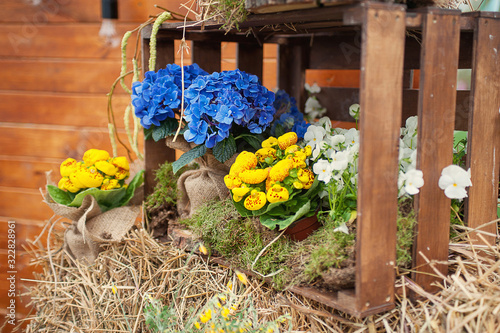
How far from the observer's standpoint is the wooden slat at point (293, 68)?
2.00m

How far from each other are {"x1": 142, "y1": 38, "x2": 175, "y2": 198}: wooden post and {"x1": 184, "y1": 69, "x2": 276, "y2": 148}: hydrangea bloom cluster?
26cm

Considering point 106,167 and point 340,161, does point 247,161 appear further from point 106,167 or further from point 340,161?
point 106,167

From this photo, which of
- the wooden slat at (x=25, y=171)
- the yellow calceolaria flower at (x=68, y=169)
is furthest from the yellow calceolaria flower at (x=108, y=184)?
the wooden slat at (x=25, y=171)

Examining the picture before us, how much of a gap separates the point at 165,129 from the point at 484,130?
2.87ft

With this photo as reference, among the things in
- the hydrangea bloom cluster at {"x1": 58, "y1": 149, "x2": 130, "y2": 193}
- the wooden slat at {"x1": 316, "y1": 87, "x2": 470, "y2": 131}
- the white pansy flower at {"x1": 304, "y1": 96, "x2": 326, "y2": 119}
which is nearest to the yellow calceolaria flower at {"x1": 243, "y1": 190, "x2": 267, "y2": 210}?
the hydrangea bloom cluster at {"x1": 58, "y1": 149, "x2": 130, "y2": 193}

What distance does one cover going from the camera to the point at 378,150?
0.99 metres

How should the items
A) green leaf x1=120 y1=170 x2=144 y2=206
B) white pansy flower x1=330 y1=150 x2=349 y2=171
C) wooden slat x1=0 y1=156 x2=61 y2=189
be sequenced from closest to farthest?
white pansy flower x1=330 y1=150 x2=349 y2=171 → green leaf x1=120 y1=170 x2=144 y2=206 → wooden slat x1=0 y1=156 x2=61 y2=189

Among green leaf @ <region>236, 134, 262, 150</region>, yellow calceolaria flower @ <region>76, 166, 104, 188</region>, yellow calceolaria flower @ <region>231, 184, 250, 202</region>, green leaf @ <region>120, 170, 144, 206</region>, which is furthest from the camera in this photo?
green leaf @ <region>120, 170, 144, 206</region>

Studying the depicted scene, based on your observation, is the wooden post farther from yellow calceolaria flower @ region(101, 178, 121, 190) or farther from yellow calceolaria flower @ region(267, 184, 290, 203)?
yellow calceolaria flower @ region(267, 184, 290, 203)

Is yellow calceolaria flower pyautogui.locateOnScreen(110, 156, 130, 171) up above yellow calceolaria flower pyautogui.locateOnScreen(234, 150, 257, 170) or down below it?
below

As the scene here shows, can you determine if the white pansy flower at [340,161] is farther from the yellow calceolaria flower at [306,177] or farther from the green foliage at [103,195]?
the green foliage at [103,195]

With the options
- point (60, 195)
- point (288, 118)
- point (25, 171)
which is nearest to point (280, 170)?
point (288, 118)

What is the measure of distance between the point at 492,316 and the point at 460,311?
63 mm

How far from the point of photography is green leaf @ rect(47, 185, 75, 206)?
163 centimetres
